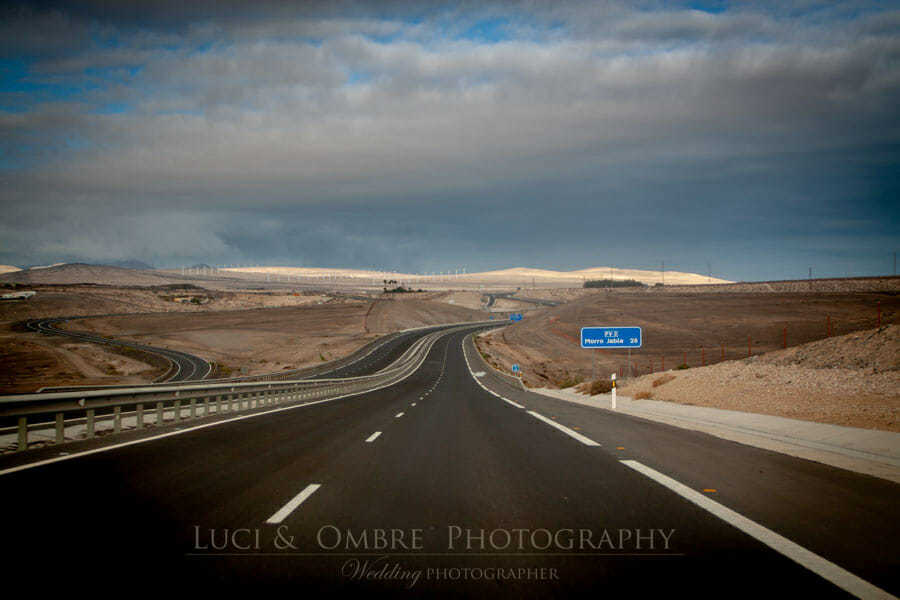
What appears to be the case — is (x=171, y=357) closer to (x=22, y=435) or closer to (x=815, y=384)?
(x=22, y=435)

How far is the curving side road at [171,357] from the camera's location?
63.3 m

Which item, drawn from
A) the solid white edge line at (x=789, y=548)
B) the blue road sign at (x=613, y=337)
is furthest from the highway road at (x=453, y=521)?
the blue road sign at (x=613, y=337)

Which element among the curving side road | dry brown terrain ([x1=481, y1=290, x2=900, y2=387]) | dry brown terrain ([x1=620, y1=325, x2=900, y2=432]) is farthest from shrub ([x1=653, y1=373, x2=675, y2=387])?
the curving side road

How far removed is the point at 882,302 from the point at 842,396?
220 ft

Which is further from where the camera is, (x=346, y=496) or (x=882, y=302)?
(x=882, y=302)

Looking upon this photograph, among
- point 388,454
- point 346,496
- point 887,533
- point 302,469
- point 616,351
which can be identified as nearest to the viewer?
point 887,533

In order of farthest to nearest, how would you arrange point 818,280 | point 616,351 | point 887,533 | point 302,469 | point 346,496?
A: point 818,280 → point 616,351 → point 302,469 → point 346,496 → point 887,533

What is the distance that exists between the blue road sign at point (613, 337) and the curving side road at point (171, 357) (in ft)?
139

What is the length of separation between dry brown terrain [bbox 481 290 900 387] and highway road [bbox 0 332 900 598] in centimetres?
3827

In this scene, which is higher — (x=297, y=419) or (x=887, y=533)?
(x=887, y=533)

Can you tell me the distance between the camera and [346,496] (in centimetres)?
776

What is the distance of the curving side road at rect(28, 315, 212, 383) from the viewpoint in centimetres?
6334

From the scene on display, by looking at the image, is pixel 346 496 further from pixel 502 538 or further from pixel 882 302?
pixel 882 302

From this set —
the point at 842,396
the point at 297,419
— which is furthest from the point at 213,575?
the point at 842,396
